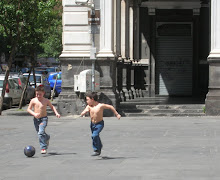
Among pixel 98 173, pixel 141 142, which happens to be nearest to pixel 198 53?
pixel 141 142

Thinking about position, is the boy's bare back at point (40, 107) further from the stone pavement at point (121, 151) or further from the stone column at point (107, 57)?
the stone column at point (107, 57)

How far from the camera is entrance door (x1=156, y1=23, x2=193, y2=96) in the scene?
30703 millimetres

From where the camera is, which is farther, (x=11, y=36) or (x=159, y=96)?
(x=159, y=96)

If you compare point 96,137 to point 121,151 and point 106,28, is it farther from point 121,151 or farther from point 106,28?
point 106,28

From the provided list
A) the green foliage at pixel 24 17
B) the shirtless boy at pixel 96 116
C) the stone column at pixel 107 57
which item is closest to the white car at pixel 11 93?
the green foliage at pixel 24 17

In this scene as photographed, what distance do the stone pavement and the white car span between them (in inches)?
329

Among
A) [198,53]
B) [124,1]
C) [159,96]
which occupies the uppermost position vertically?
[124,1]

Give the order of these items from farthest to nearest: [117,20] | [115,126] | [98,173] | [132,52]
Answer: [132,52] → [117,20] → [115,126] → [98,173]

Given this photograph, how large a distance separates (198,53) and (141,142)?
17.4 m

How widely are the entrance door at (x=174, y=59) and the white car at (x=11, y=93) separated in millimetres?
6853

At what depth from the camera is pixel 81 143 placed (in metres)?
13.6

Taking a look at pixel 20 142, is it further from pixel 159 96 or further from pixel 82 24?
pixel 159 96

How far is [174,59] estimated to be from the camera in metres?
31.1

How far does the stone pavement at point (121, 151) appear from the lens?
9195 mm
